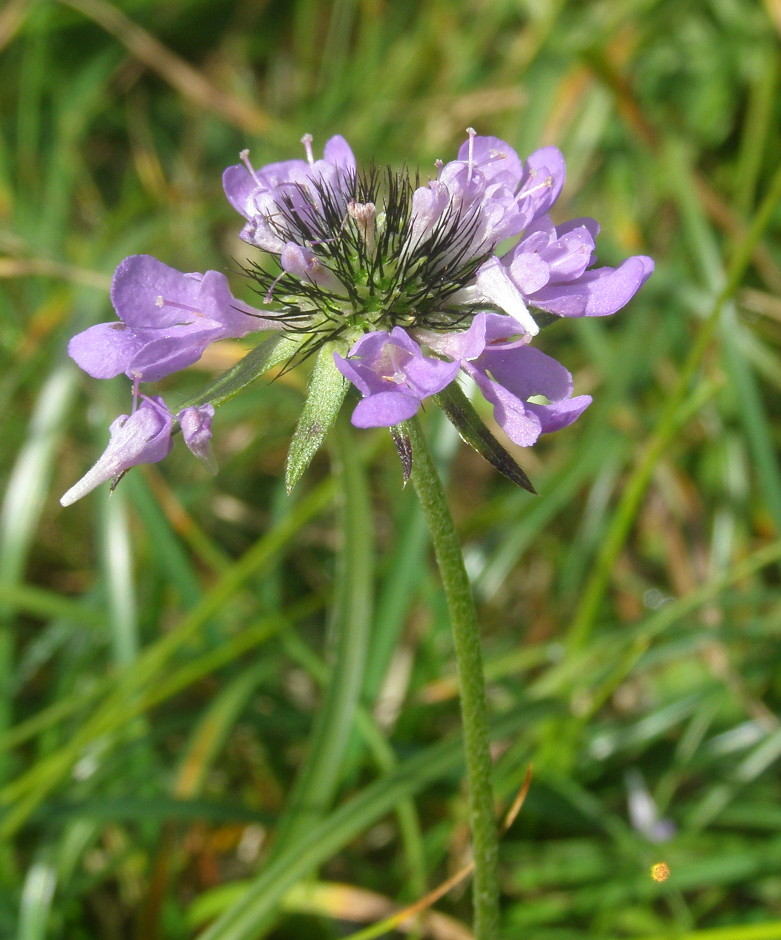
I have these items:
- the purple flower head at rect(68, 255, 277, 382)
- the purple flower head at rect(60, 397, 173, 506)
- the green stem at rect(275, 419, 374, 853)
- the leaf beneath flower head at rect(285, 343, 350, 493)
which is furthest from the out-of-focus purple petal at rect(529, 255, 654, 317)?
the green stem at rect(275, 419, 374, 853)

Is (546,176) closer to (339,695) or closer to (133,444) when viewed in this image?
(133,444)

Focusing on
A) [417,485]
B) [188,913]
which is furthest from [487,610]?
[417,485]

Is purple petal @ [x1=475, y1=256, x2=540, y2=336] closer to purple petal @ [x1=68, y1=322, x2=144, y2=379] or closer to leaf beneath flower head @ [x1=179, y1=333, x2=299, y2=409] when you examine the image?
leaf beneath flower head @ [x1=179, y1=333, x2=299, y2=409]

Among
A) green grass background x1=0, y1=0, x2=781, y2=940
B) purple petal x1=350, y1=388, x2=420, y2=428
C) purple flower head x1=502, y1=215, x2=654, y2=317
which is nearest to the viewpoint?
purple petal x1=350, y1=388, x2=420, y2=428

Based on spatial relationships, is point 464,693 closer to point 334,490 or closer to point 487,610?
point 334,490

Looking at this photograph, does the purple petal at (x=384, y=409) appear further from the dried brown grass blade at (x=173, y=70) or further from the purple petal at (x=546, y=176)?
the dried brown grass blade at (x=173, y=70)

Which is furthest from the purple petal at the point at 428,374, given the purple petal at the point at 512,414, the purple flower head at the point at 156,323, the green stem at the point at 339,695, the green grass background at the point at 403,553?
the green stem at the point at 339,695
